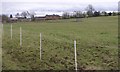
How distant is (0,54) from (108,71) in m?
6.34

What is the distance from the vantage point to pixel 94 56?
543 inches

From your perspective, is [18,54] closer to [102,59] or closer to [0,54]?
[0,54]

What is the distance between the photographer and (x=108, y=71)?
11.3 meters

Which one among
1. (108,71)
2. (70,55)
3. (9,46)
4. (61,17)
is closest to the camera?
(108,71)

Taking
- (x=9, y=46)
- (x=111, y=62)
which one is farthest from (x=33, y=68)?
(x=9, y=46)

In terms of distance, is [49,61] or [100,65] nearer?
[100,65]

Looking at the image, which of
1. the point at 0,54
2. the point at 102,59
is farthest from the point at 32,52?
the point at 102,59

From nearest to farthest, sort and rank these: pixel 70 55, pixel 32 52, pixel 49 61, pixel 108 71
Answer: pixel 108 71 → pixel 49 61 → pixel 70 55 → pixel 32 52

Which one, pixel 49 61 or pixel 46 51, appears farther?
pixel 46 51

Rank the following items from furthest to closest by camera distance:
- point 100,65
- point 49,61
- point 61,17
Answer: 1. point 61,17
2. point 49,61
3. point 100,65


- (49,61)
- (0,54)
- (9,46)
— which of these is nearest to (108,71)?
(49,61)

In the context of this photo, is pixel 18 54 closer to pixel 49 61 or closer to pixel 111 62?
pixel 49 61

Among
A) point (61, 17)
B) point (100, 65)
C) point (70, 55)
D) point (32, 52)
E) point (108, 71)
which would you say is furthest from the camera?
point (61, 17)

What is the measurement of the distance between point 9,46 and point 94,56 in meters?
A: 6.14
